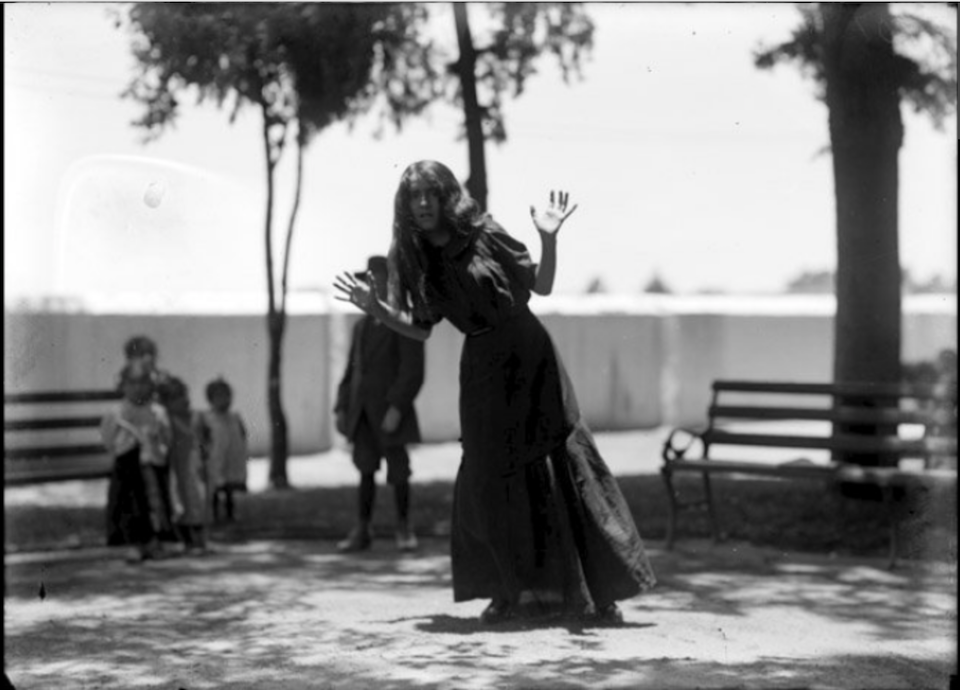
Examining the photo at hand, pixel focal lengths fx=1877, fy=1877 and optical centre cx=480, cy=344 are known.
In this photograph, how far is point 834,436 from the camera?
9.75m

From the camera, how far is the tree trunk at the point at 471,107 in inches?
340

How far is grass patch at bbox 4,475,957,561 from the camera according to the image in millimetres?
9805

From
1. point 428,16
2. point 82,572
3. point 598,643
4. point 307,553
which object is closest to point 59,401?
point 82,572

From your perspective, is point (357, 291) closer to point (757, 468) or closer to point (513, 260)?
point (513, 260)

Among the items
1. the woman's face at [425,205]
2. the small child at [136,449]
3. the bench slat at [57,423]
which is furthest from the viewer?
the bench slat at [57,423]

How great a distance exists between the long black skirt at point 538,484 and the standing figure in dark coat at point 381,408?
192 centimetres

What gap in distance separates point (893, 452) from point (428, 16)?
3.19 m

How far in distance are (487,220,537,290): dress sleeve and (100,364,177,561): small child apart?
9.99 feet

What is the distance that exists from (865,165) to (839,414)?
128 centimetres

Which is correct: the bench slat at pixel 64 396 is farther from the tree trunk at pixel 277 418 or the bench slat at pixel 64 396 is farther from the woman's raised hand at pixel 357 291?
the woman's raised hand at pixel 357 291

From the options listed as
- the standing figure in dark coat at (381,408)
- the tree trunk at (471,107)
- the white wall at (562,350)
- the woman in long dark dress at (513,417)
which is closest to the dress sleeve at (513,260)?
the woman in long dark dress at (513,417)

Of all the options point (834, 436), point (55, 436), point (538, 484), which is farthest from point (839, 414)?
point (55, 436)

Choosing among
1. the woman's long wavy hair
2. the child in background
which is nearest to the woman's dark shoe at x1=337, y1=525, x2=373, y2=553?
the child in background

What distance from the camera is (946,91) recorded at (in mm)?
9266
